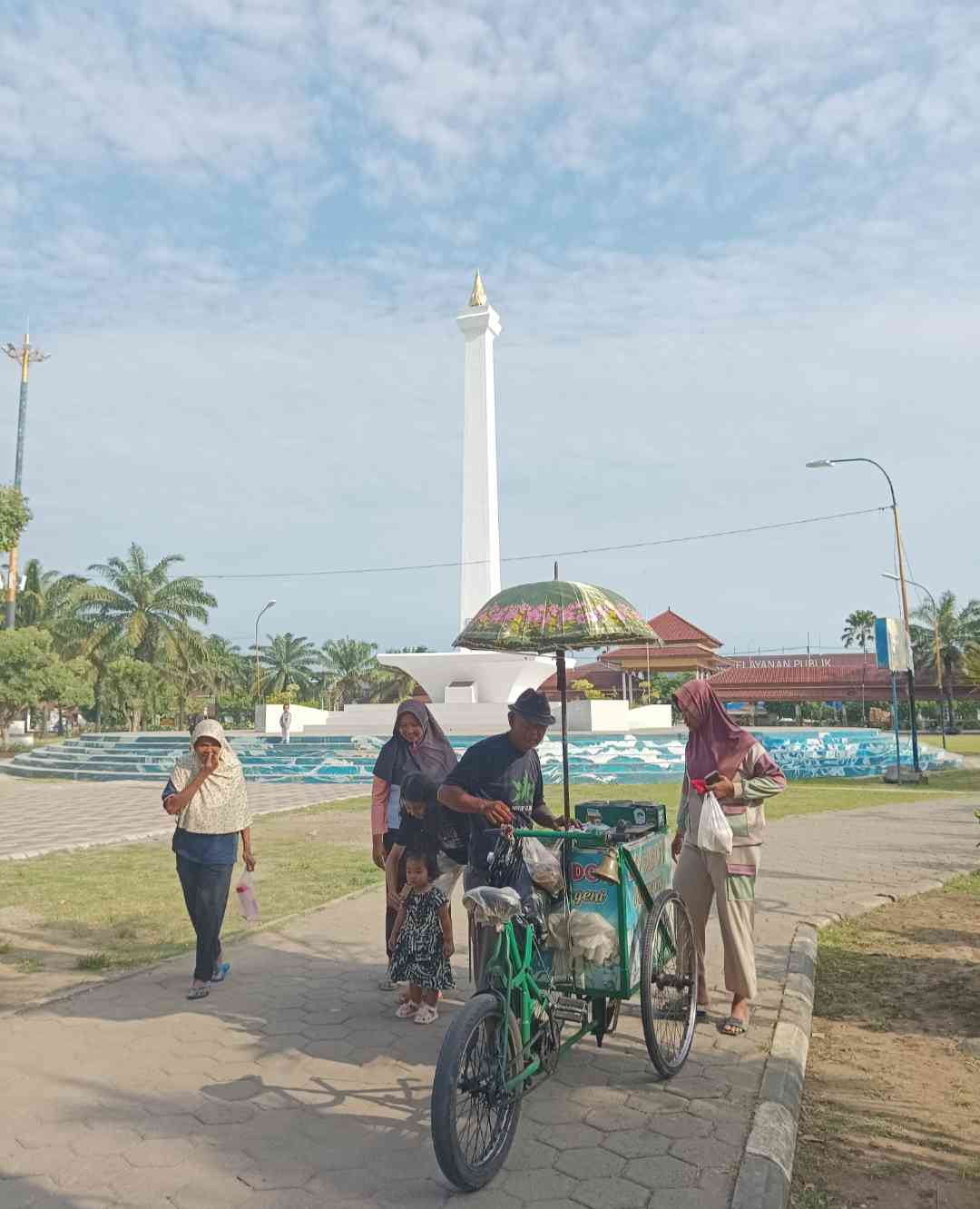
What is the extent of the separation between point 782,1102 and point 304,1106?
177cm

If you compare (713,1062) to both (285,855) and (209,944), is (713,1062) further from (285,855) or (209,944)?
(285,855)

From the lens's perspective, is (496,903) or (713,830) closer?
(496,903)

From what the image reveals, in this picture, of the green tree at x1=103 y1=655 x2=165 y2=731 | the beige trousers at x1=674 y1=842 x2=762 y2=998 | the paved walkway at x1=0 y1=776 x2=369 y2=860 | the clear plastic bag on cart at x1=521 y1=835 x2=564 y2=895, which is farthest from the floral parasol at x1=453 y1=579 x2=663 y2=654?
the green tree at x1=103 y1=655 x2=165 y2=731

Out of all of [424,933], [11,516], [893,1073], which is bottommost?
[893,1073]

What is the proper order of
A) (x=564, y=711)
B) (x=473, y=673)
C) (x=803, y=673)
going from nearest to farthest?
1. (x=564, y=711)
2. (x=473, y=673)
3. (x=803, y=673)

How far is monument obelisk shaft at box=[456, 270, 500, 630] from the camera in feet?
98.1

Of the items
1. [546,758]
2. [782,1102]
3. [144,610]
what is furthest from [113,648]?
[782,1102]

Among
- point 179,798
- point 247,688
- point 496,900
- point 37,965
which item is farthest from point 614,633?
point 247,688

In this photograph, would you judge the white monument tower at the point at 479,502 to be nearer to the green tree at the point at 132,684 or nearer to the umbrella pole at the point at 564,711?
the green tree at the point at 132,684

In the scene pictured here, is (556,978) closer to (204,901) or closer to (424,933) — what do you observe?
(424,933)

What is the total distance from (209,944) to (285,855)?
5266 mm

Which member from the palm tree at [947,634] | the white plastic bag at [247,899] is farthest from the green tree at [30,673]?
the palm tree at [947,634]

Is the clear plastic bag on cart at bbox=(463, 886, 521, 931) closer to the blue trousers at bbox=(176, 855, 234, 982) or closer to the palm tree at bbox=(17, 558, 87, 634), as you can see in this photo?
the blue trousers at bbox=(176, 855, 234, 982)

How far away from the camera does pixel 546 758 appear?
806 inches
